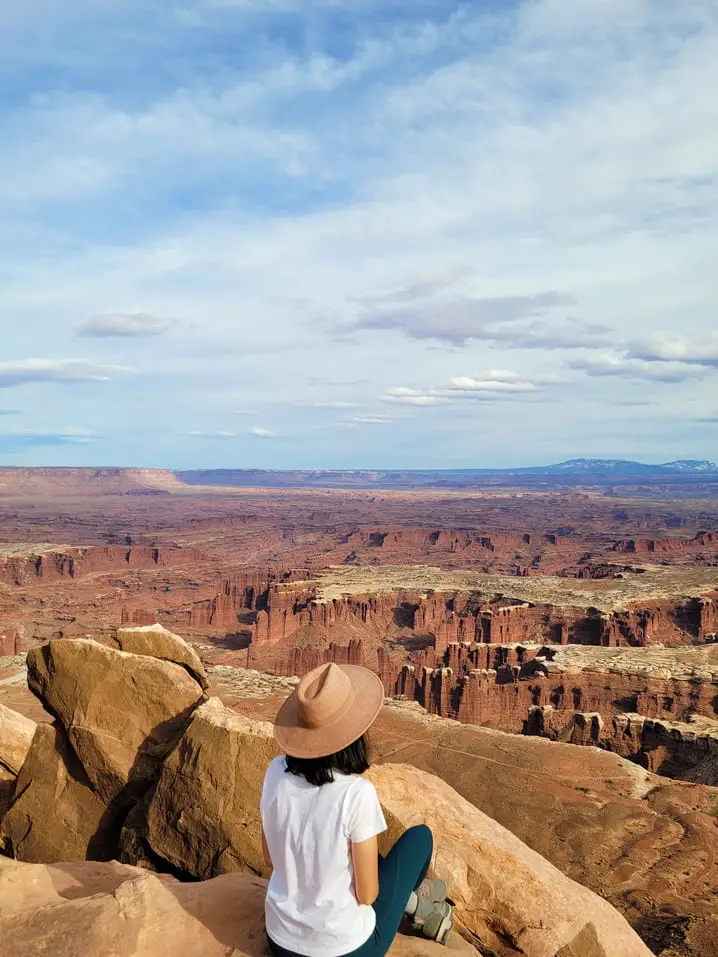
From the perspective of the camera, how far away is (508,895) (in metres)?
6.46

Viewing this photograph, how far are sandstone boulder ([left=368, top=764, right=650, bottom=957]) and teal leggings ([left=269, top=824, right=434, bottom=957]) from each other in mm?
1980

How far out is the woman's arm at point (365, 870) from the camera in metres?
3.85

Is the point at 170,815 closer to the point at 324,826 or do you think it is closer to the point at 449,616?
the point at 324,826

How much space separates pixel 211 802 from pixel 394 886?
3058mm

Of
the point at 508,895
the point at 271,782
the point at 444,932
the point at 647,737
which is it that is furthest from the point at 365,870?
the point at 647,737

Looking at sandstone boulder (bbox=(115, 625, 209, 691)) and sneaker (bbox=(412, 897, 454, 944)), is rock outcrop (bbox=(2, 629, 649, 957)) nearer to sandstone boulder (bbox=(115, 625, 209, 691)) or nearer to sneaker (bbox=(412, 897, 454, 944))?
sandstone boulder (bbox=(115, 625, 209, 691))

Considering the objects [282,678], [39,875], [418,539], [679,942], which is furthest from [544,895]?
[418,539]

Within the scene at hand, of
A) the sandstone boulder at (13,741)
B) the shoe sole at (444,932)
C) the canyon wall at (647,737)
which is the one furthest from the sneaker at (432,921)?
the canyon wall at (647,737)

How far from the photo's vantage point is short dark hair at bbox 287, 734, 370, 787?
393 cm

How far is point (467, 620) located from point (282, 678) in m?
19.1

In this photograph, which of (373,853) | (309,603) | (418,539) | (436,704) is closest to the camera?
(373,853)

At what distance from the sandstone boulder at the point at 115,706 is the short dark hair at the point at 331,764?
4679 mm

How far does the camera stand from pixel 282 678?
3216cm

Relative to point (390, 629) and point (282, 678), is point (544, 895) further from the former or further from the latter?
point (390, 629)
